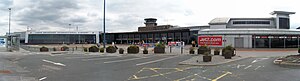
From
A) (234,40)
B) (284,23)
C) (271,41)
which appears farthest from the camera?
(284,23)

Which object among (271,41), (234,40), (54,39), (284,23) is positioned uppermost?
(284,23)

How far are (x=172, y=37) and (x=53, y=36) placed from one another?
57.2m

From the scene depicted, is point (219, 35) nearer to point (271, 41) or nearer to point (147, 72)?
point (271, 41)

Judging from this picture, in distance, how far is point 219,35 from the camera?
58688mm

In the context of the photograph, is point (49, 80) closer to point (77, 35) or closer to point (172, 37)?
point (172, 37)

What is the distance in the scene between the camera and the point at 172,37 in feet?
361

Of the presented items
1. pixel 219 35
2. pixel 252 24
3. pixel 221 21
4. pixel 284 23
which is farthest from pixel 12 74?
pixel 284 23

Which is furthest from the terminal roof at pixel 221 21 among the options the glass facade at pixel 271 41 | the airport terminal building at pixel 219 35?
the glass facade at pixel 271 41

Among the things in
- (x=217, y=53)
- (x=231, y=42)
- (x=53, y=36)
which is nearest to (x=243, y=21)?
(x=231, y=42)

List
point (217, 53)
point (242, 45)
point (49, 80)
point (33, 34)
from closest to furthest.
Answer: point (49, 80), point (217, 53), point (242, 45), point (33, 34)

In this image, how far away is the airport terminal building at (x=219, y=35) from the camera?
57312 mm

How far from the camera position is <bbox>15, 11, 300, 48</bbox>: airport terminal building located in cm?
5731

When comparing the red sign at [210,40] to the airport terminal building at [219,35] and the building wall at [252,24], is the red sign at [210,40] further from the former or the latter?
the building wall at [252,24]

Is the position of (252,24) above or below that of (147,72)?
above
